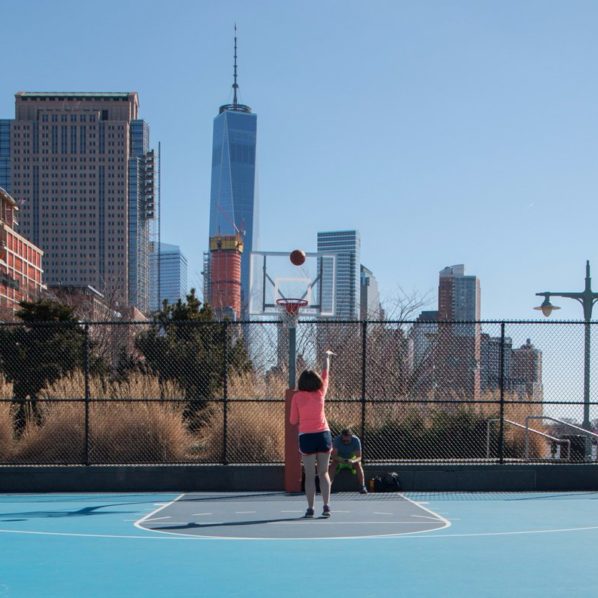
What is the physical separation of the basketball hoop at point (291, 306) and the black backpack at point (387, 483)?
2790 millimetres

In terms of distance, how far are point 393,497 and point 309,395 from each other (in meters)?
3.64

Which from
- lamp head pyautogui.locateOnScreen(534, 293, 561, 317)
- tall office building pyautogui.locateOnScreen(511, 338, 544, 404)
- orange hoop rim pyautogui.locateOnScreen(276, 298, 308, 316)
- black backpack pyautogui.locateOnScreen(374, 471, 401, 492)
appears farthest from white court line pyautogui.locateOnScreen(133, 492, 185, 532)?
lamp head pyautogui.locateOnScreen(534, 293, 561, 317)

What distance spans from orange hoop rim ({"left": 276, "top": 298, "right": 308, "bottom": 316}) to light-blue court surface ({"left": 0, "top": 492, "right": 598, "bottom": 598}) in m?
2.85

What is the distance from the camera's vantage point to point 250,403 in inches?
656

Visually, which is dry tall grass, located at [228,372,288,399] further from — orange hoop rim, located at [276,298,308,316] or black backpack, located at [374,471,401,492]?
black backpack, located at [374,471,401,492]

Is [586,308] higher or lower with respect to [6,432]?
higher

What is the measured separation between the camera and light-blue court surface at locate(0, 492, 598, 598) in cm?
755

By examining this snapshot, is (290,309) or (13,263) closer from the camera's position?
(290,309)

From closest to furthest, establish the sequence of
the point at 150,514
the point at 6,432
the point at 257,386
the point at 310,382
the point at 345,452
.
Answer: the point at 310,382 → the point at 150,514 → the point at 345,452 → the point at 6,432 → the point at 257,386

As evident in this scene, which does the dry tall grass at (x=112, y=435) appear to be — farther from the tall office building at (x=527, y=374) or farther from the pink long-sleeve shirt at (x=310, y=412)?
the tall office building at (x=527, y=374)

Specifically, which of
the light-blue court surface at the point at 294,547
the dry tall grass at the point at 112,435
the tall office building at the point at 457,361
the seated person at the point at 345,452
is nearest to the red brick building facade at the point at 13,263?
the tall office building at the point at 457,361

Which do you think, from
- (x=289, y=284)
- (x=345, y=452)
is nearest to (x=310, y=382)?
(x=345, y=452)

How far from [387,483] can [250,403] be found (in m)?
3.18

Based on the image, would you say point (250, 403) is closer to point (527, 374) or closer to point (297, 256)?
point (297, 256)
